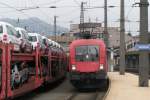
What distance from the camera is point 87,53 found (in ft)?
104

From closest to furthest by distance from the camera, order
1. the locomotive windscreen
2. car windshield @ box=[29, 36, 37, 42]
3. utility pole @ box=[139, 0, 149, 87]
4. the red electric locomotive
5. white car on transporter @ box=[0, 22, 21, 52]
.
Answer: white car on transporter @ box=[0, 22, 21, 52] < the red electric locomotive < car windshield @ box=[29, 36, 37, 42] < the locomotive windscreen < utility pole @ box=[139, 0, 149, 87]

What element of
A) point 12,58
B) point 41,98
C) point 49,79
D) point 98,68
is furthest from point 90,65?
point 12,58

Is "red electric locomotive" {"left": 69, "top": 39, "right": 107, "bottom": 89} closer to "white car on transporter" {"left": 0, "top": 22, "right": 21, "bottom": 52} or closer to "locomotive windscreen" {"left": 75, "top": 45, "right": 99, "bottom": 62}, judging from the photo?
"locomotive windscreen" {"left": 75, "top": 45, "right": 99, "bottom": 62}

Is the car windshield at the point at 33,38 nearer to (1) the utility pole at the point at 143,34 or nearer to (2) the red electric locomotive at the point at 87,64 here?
(2) the red electric locomotive at the point at 87,64

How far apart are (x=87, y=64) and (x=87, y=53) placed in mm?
877

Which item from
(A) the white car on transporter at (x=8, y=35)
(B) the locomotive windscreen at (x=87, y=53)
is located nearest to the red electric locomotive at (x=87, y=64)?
(B) the locomotive windscreen at (x=87, y=53)

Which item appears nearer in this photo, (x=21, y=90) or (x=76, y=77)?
(x=21, y=90)

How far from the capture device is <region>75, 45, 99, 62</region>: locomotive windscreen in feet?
103

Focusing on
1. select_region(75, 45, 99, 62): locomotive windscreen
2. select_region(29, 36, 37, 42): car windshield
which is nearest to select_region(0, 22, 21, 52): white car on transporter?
select_region(29, 36, 37, 42): car windshield

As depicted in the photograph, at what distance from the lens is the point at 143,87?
30.8 metres

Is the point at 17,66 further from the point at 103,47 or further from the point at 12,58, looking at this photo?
the point at 103,47

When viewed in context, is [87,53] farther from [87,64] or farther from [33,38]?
[33,38]

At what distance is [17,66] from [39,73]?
6.23 metres

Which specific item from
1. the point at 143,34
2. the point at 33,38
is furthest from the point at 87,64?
the point at 143,34
